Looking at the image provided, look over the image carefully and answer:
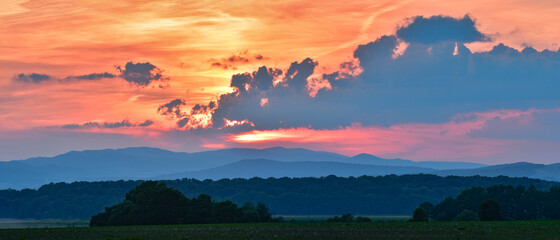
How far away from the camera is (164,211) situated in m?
115

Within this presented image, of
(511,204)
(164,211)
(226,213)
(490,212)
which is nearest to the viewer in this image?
(164,211)

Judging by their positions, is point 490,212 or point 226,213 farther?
point 490,212

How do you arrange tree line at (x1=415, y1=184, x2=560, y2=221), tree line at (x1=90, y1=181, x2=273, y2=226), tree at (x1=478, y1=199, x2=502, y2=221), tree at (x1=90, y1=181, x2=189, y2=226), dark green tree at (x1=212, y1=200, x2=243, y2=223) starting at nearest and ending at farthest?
1. tree at (x1=90, y1=181, x2=189, y2=226)
2. tree line at (x1=90, y1=181, x2=273, y2=226)
3. dark green tree at (x1=212, y1=200, x2=243, y2=223)
4. tree at (x1=478, y1=199, x2=502, y2=221)
5. tree line at (x1=415, y1=184, x2=560, y2=221)

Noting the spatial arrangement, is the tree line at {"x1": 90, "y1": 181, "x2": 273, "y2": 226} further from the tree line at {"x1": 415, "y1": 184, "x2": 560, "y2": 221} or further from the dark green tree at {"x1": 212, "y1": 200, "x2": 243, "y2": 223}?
the tree line at {"x1": 415, "y1": 184, "x2": 560, "y2": 221}

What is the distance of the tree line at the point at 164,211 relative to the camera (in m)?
113

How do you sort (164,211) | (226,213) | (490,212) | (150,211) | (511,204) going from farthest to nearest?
(511,204) → (490,212) → (226,213) → (164,211) → (150,211)

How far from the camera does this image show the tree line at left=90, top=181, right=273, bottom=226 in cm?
11300

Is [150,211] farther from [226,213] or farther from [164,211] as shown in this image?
[226,213]

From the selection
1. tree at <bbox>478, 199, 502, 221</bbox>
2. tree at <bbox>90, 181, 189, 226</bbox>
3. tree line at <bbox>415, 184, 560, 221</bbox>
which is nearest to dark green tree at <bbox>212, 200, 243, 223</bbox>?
tree at <bbox>90, 181, 189, 226</bbox>

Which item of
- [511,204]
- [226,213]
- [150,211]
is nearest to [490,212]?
[226,213]

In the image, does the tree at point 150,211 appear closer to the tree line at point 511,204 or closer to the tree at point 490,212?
the tree at point 490,212

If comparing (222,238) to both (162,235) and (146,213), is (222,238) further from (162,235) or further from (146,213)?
(146,213)

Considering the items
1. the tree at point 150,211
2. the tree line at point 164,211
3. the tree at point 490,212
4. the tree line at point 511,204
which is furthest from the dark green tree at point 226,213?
the tree line at point 511,204

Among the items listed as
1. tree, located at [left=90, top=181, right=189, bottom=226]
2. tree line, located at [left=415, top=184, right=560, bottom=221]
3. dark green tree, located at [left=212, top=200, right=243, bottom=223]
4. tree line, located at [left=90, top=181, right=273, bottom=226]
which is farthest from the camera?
tree line, located at [left=415, top=184, right=560, bottom=221]
